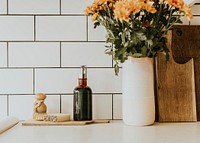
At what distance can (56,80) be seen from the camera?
3.67ft

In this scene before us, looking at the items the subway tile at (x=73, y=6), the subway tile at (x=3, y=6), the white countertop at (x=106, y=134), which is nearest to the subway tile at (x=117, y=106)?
the white countertop at (x=106, y=134)

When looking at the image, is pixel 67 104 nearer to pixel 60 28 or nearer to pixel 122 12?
Result: pixel 60 28

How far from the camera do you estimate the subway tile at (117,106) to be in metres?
1.13

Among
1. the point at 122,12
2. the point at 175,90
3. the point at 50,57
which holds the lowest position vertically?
the point at 175,90

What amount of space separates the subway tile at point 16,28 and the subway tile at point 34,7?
26 millimetres

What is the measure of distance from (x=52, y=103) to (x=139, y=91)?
35 cm

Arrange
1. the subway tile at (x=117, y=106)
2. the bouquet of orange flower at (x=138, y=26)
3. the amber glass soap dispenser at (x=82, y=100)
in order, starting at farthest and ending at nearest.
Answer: the subway tile at (x=117, y=106), the amber glass soap dispenser at (x=82, y=100), the bouquet of orange flower at (x=138, y=26)

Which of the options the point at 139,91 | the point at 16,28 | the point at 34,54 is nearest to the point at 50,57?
the point at 34,54

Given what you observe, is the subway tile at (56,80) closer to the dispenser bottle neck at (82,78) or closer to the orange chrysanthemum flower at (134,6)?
the dispenser bottle neck at (82,78)

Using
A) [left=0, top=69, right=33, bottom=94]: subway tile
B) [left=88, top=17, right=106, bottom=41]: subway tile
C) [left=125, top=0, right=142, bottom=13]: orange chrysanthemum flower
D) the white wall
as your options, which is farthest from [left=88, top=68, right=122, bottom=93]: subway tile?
[left=125, top=0, right=142, bottom=13]: orange chrysanthemum flower

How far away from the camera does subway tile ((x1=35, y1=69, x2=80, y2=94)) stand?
1114mm

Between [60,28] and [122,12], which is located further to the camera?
[60,28]

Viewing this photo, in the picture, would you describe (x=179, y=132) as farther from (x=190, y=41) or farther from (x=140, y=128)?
(x=190, y=41)

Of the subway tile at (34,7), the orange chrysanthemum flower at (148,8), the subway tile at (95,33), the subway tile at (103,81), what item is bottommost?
the subway tile at (103,81)
